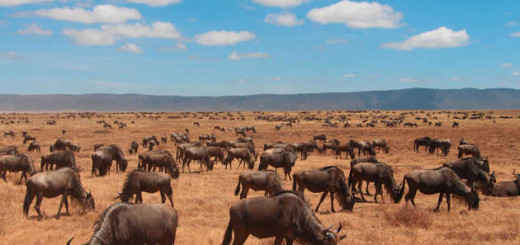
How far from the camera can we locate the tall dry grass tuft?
13.2 m

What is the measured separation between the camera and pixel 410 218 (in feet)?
43.7

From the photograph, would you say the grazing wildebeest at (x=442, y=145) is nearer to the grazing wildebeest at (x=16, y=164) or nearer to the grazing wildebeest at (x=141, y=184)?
the grazing wildebeest at (x=141, y=184)

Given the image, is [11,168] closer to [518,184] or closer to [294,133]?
[518,184]

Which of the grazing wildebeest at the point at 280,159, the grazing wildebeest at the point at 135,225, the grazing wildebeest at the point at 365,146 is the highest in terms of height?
the grazing wildebeest at the point at 135,225

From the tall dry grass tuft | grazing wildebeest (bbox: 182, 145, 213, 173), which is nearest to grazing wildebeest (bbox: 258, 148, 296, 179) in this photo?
grazing wildebeest (bbox: 182, 145, 213, 173)

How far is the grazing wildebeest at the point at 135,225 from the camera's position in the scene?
28.2 feet

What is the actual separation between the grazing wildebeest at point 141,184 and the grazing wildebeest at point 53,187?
1417mm

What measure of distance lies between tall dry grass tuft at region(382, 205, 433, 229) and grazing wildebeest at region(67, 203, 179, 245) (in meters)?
7.90

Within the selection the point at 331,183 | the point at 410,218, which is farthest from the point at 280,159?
the point at 410,218

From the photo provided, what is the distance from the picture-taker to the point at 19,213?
14.5 meters

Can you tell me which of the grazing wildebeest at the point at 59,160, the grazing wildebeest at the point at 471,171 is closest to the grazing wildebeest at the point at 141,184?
the grazing wildebeest at the point at 59,160

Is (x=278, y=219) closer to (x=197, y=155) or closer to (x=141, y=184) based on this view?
(x=141, y=184)

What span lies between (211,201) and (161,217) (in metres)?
8.10

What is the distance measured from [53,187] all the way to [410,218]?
12.3m
